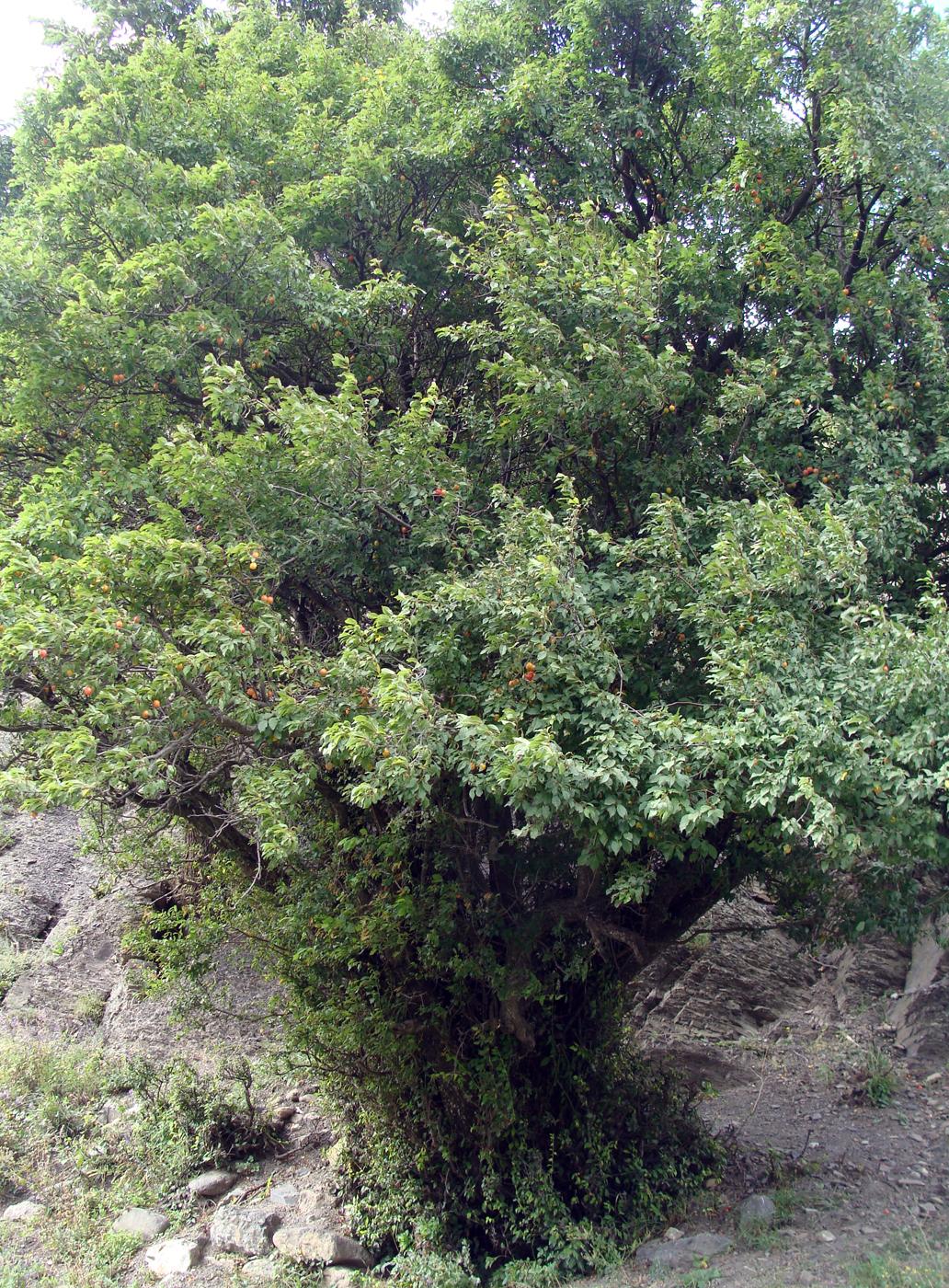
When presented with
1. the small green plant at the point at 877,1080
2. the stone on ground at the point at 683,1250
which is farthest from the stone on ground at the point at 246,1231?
the small green plant at the point at 877,1080

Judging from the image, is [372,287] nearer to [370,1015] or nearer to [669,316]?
[669,316]

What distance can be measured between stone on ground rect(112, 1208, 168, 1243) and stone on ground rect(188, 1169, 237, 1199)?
1.07ft

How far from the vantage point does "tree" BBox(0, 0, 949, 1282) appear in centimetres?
500

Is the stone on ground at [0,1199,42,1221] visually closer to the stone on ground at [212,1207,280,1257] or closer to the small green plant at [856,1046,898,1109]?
the stone on ground at [212,1207,280,1257]

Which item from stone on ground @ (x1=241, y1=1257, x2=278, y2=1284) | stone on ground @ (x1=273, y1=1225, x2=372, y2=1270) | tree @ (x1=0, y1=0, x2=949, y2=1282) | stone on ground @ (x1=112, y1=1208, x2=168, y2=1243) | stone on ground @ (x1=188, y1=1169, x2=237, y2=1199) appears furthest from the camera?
stone on ground @ (x1=188, y1=1169, x2=237, y2=1199)

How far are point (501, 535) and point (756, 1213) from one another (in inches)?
204

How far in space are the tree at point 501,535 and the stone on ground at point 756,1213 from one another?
594 mm

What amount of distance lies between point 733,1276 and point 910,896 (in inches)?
102

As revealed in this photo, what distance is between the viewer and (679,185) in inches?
339

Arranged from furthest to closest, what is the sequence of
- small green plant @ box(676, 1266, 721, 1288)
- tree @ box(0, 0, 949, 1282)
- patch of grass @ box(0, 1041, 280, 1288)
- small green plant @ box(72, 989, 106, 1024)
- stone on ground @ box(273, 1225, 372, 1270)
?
small green plant @ box(72, 989, 106, 1024)
patch of grass @ box(0, 1041, 280, 1288)
stone on ground @ box(273, 1225, 372, 1270)
small green plant @ box(676, 1266, 721, 1288)
tree @ box(0, 0, 949, 1282)

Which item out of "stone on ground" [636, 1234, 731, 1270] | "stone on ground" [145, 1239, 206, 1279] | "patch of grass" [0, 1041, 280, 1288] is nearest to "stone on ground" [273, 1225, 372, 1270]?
"stone on ground" [145, 1239, 206, 1279]

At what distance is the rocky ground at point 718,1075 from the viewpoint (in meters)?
6.67

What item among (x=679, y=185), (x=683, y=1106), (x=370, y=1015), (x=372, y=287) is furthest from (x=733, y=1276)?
(x=679, y=185)

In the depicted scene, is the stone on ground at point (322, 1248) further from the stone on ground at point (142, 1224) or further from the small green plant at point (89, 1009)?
the small green plant at point (89, 1009)
